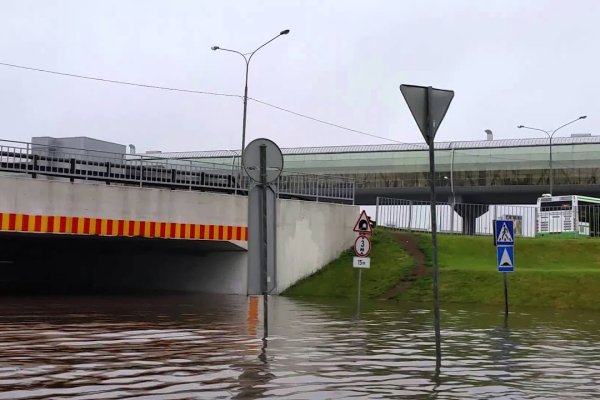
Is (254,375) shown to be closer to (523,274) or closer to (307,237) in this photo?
(523,274)

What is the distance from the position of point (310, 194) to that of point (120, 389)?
24417mm

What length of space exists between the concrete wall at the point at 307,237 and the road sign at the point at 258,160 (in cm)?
1722

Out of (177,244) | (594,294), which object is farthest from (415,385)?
(177,244)

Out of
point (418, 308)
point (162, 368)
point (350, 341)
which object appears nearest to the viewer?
point (162, 368)

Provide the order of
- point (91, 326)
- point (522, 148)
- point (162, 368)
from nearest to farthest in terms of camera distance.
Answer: point (162, 368)
point (91, 326)
point (522, 148)

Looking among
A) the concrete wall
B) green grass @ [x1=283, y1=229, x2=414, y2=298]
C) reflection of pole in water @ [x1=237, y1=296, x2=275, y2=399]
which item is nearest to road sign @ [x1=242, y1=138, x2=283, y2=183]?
reflection of pole in water @ [x1=237, y1=296, x2=275, y2=399]

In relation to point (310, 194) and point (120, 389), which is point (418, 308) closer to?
point (310, 194)

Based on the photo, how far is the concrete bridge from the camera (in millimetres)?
23125

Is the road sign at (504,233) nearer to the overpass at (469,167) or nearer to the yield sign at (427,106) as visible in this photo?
the yield sign at (427,106)

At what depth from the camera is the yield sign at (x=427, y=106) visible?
977cm

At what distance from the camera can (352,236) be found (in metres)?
32.3

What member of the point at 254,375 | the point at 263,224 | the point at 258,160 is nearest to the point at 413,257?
the point at 263,224

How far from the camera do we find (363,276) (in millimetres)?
28312

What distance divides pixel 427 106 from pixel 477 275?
17.2 metres
